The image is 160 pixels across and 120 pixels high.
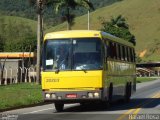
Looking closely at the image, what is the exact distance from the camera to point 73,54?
2278cm

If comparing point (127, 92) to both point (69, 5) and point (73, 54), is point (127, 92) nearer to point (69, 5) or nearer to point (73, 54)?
point (73, 54)

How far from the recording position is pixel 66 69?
22.6 m

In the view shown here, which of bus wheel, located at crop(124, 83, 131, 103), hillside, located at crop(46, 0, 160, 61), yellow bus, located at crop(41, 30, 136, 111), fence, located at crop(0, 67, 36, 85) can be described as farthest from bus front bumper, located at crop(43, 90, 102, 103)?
hillside, located at crop(46, 0, 160, 61)

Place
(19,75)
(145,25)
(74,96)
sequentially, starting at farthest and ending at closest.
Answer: (145,25), (19,75), (74,96)

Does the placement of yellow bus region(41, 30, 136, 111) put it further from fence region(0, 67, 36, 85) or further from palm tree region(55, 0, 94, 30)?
palm tree region(55, 0, 94, 30)

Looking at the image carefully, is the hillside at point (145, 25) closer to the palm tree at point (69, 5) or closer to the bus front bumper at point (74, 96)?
the palm tree at point (69, 5)

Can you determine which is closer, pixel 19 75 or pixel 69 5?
pixel 19 75

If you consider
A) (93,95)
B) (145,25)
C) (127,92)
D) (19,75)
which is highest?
(145,25)

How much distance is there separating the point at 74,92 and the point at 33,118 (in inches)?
113

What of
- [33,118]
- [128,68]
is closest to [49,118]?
[33,118]

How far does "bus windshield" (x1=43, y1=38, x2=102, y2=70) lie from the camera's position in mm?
22594

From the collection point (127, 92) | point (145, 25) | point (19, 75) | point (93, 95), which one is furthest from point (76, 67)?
point (145, 25)

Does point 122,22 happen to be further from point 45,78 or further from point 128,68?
point 45,78

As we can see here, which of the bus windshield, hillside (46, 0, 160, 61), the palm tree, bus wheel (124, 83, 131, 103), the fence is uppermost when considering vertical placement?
hillside (46, 0, 160, 61)
